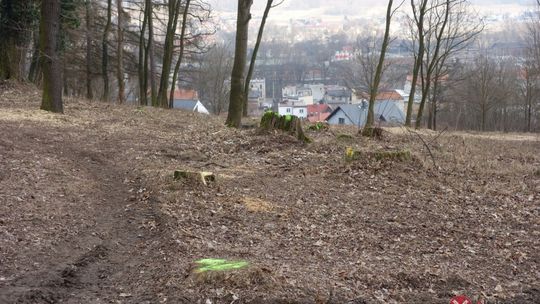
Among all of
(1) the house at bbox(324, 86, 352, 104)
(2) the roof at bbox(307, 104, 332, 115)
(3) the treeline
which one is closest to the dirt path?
(3) the treeline

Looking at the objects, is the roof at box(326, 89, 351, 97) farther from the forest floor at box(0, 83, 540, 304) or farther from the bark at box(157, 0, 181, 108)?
the forest floor at box(0, 83, 540, 304)

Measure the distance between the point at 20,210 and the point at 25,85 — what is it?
15392 mm

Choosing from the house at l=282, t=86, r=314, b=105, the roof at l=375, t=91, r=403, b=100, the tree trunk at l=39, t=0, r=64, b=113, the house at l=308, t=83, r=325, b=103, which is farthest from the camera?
the house at l=282, t=86, r=314, b=105

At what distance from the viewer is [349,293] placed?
4.80 meters

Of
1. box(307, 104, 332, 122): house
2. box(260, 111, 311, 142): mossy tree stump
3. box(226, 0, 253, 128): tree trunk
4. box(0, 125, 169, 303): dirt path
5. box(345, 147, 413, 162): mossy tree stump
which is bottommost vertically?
box(0, 125, 169, 303): dirt path

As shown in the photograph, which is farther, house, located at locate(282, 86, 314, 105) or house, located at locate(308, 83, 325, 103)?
house, located at locate(282, 86, 314, 105)

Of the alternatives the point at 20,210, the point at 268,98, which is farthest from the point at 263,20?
the point at 268,98

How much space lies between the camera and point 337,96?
79.7m

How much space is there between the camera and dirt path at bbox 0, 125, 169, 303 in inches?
181

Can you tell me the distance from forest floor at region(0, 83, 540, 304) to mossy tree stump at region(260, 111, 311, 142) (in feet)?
1.38

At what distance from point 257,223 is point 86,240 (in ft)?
7.03

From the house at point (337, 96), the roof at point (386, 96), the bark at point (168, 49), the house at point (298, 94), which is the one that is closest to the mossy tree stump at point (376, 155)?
the bark at point (168, 49)

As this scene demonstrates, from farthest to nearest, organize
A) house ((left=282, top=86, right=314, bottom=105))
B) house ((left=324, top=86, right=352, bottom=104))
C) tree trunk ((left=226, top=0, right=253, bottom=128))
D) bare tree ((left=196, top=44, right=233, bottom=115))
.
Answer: house ((left=324, top=86, right=352, bottom=104)) → house ((left=282, top=86, right=314, bottom=105)) → bare tree ((left=196, top=44, right=233, bottom=115)) → tree trunk ((left=226, top=0, right=253, bottom=128))

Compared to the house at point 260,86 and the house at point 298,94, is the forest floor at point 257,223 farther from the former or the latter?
the house at point 298,94
